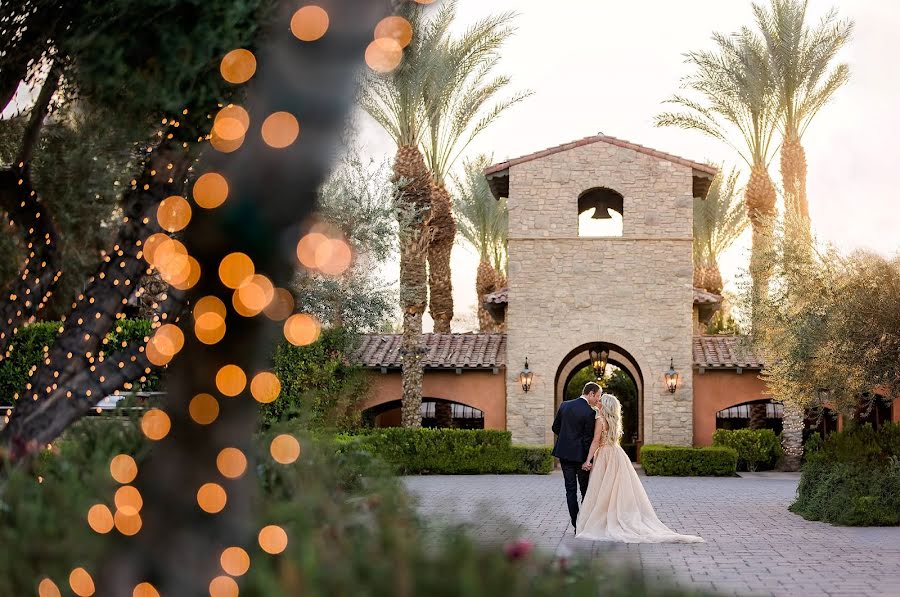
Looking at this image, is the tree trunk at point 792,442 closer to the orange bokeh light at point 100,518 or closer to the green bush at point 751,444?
the green bush at point 751,444

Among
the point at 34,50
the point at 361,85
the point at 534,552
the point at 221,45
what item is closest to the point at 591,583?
the point at 534,552

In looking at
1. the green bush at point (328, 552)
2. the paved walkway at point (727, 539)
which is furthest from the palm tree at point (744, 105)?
the green bush at point (328, 552)

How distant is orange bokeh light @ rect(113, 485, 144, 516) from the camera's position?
347 centimetres

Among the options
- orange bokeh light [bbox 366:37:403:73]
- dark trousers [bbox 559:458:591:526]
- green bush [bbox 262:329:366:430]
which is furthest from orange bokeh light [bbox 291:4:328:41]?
green bush [bbox 262:329:366:430]

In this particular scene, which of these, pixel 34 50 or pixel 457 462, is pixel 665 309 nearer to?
pixel 457 462

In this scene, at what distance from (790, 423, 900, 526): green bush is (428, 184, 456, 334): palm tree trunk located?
16.1m

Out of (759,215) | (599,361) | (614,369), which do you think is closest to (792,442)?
(599,361)

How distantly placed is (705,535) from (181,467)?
9.65 m

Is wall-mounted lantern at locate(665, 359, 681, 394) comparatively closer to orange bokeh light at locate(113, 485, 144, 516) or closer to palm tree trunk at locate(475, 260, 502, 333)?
palm tree trunk at locate(475, 260, 502, 333)

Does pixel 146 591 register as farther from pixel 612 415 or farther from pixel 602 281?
pixel 602 281

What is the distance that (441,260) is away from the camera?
30.7 meters

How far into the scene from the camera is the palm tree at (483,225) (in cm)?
3778

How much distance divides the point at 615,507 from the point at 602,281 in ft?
48.0

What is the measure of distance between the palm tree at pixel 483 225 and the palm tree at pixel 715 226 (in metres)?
7.08
